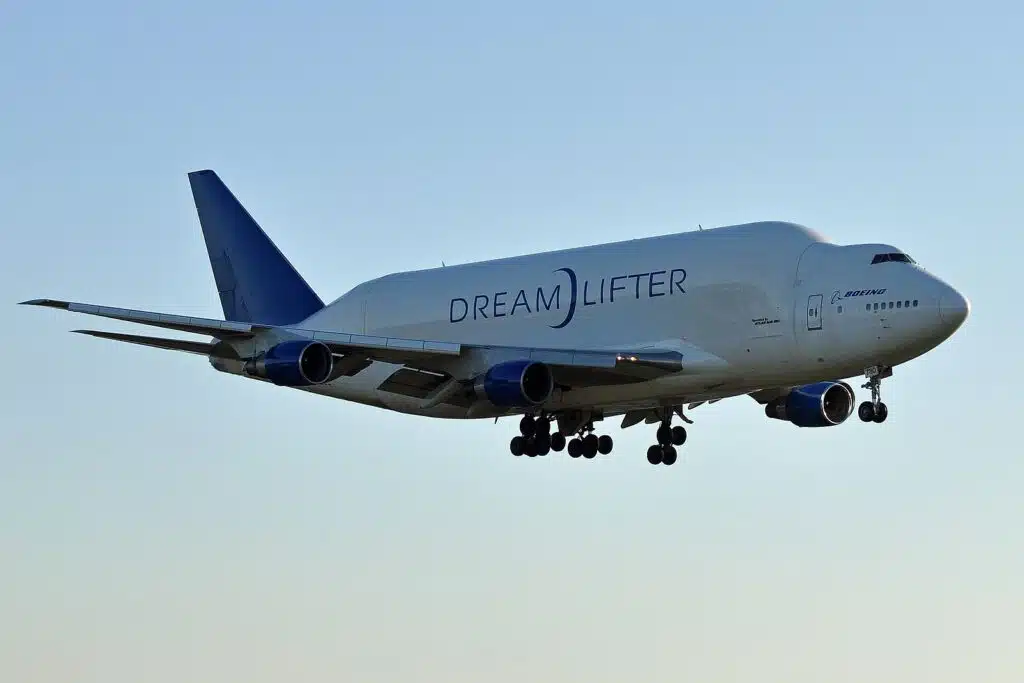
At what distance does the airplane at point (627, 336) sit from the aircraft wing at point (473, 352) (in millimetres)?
54

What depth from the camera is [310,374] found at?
54.4 metres

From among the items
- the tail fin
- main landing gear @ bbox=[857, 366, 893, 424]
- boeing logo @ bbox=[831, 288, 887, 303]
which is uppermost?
the tail fin

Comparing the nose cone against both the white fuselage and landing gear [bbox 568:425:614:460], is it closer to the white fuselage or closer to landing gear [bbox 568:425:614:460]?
the white fuselage

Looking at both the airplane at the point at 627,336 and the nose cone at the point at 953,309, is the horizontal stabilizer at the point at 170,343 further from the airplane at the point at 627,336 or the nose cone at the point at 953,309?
the nose cone at the point at 953,309

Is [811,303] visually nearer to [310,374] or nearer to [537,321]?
[537,321]

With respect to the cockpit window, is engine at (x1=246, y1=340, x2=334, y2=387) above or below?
below

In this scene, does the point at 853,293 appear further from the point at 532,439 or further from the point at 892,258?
the point at 532,439

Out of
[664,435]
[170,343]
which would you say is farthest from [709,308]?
[170,343]

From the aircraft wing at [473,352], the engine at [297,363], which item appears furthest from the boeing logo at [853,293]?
the engine at [297,363]

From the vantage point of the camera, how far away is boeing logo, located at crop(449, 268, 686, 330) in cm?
5644

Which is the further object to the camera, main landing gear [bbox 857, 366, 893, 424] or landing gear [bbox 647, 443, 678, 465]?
landing gear [bbox 647, 443, 678, 465]

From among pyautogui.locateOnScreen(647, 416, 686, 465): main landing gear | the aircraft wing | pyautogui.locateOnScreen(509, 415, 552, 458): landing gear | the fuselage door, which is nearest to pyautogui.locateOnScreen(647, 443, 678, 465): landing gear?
pyautogui.locateOnScreen(647, 416, 686, 465): main landing gear

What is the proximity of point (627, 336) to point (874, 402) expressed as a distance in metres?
7.72

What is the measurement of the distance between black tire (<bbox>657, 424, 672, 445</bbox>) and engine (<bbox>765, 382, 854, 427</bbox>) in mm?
4091
